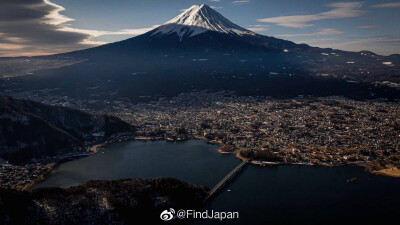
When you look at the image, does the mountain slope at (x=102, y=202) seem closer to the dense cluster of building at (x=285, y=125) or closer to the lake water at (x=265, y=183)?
the lake water at (x=265, y=183)

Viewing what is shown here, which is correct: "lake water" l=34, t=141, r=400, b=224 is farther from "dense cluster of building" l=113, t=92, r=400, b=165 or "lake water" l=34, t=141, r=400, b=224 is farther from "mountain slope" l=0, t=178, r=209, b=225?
"dense cluster of building" l=113, t=92, r=400, b=165

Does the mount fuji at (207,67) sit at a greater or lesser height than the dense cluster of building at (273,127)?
greater

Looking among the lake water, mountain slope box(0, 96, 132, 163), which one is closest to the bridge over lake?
the lake water

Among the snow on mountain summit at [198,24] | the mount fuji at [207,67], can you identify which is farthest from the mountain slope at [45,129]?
the snow on mountain summit at [198,24]

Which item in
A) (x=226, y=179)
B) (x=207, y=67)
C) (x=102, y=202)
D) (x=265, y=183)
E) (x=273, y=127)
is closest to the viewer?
(x=102, y=202)

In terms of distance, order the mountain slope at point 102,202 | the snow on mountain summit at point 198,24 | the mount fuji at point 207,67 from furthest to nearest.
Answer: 1. the snow on mountain summit at point 198,24
2. the mount fuji at point 207,67
3. the mountain slope at point 102,202

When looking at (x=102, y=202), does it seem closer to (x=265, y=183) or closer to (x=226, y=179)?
(x=226, y=179)

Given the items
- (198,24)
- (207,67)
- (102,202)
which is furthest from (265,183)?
(198,24)
